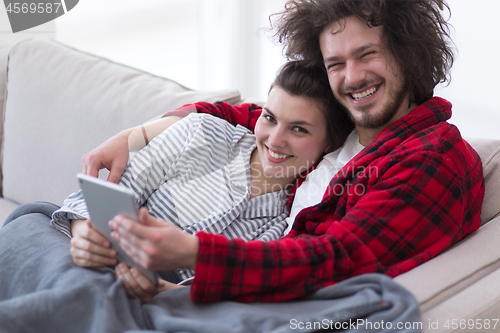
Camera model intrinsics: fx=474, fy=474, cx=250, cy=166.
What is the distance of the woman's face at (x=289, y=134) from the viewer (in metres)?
1.30

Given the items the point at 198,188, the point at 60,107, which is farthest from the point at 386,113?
the point at 60,107

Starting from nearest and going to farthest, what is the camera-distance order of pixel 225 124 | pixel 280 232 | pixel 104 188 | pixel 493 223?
pixel 104 188
pixel 493 223
pixel 280 232
pixel 225 124

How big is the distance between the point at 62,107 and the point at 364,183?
122cm

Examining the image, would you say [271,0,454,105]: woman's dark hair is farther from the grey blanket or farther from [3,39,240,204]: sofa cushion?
the grey blanket

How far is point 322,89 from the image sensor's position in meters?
1.32

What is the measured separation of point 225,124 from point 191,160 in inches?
6.7

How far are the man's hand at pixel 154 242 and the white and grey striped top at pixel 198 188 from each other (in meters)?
0.34

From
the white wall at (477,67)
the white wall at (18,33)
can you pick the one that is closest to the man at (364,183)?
the white wall at (477,67)

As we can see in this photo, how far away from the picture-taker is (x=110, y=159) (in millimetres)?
1258

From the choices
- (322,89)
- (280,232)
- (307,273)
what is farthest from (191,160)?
(307,273)

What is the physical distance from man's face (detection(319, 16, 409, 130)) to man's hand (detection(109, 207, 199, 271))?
605 mm

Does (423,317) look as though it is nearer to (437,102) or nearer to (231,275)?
(231,275)

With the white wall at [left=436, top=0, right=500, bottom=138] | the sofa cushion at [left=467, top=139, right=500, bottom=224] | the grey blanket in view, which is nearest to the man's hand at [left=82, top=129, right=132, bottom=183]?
the grey blanket

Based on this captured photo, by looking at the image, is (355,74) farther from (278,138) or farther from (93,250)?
(93,250)
